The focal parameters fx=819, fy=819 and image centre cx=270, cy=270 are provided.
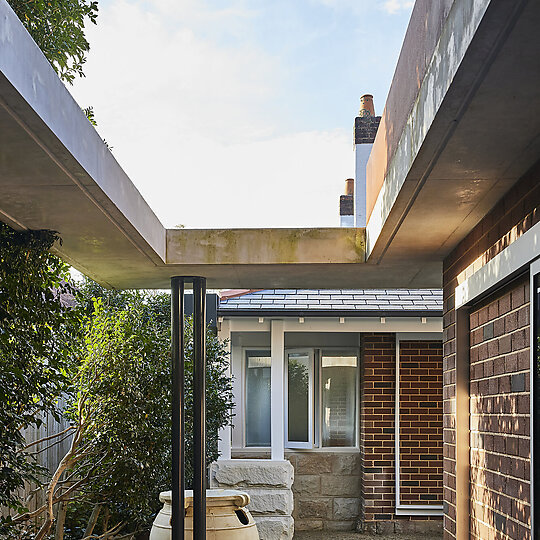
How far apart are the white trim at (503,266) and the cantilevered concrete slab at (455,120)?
0.30 metres

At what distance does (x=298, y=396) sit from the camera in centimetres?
1123

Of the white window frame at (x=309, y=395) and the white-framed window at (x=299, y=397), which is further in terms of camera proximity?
the white-framed window at (x=299, y=397)

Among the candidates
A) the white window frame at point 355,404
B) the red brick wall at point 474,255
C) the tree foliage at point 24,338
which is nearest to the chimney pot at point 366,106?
the white window frame at point 355,404

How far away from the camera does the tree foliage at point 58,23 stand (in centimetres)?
446

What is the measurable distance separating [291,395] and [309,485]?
127 centimetres

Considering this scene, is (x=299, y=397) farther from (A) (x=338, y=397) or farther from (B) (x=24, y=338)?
(B) (x=24, y=338)

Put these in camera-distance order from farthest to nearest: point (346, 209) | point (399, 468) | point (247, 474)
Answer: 1. point (346, 209)
2. point (399, 468)
3. point (247, 474)

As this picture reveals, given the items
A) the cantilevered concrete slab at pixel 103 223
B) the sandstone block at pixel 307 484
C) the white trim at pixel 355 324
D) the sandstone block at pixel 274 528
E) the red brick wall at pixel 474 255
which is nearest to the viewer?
the cantilevered concrete slab at pixel 103 223

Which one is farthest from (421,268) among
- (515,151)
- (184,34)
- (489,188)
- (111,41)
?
(184,34)

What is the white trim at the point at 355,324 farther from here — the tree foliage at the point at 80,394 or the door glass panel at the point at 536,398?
the door glass panel at the point at 536,398

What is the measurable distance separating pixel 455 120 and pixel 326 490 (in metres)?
8.40

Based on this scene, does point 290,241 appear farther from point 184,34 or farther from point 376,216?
point 184,34

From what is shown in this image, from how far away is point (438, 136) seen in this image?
3045 mm

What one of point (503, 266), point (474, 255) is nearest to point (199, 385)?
point (474, 255)
